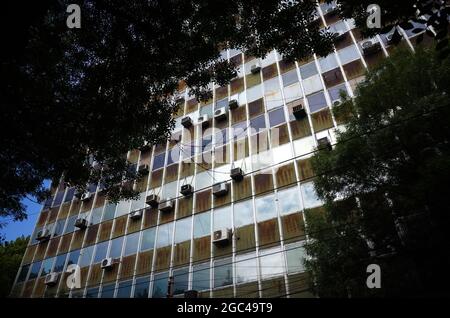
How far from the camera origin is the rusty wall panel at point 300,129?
16.9 metres

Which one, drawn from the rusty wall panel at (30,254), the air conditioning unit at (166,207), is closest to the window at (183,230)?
the air conditioning unit at (166,207)

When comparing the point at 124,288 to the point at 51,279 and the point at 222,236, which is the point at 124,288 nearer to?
the point at 51,279

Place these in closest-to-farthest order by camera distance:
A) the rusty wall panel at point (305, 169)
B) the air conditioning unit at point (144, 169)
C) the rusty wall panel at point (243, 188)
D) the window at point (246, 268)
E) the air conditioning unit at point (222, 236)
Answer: the window at point (246, 268) < the rusty wall panel at point (305, 169) < the air conditioning unit at point (222, 236) < the rusty wall panel at point (243, 188) < the air conditioning unit at point (144, 169)

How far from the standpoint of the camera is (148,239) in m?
18.1

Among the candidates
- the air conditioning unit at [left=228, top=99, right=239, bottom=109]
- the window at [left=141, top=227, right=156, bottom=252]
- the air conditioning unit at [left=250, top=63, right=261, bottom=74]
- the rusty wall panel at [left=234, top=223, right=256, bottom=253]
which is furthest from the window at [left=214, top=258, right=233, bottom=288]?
the air conditioning unit at [left=250, top=63, right=261, bottom=74]

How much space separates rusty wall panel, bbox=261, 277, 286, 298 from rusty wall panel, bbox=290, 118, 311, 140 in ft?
24.3

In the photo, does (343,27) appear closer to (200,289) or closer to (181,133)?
(181,133)

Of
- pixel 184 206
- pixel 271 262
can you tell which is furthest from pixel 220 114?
pixel 271 262

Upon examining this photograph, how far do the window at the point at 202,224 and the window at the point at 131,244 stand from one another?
3911mm

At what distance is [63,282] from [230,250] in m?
11.1

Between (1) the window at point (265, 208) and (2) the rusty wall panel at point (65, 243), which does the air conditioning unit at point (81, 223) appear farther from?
(1) the window at point (265, 208)

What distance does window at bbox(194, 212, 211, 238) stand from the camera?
54.0ft

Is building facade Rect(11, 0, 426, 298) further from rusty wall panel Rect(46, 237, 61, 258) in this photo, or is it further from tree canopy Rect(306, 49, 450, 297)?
tree canopy Rect(306, 49, 450, 297)

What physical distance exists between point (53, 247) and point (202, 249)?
467 inches
